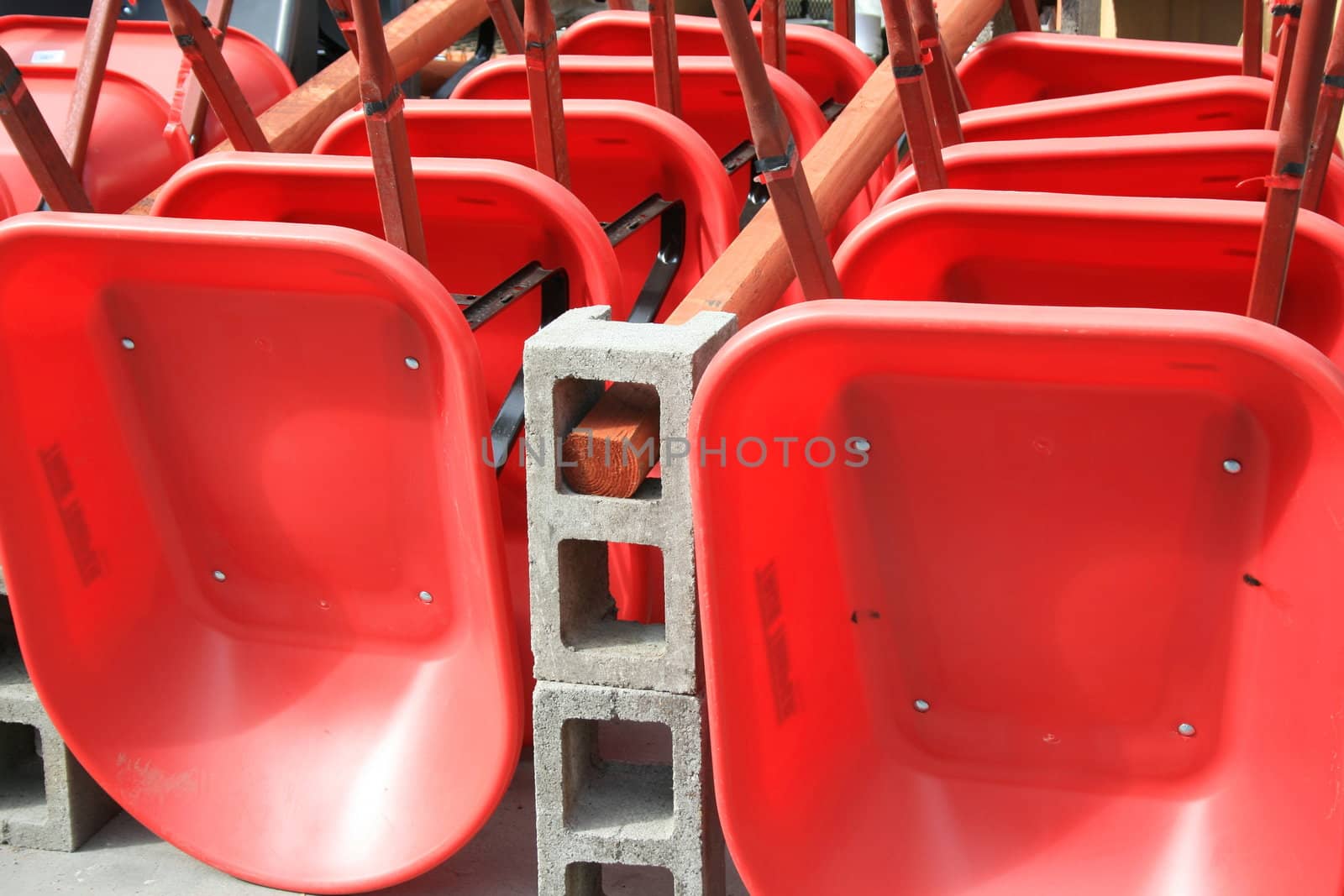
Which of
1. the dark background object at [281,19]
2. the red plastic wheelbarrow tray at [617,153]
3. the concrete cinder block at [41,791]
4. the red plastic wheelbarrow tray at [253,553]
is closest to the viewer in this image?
the red plastic wheelbarrow tray at [253,553]

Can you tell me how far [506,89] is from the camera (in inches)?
108

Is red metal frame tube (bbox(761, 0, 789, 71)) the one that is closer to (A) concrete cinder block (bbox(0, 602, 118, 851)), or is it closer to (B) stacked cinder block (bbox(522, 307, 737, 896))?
(B) stacked cinder block (bbox(522, 307, 737, 896))

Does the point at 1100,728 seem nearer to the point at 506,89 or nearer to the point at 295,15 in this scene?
the point at 506,89

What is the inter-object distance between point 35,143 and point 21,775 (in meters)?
0.96

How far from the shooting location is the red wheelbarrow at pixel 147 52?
319cm

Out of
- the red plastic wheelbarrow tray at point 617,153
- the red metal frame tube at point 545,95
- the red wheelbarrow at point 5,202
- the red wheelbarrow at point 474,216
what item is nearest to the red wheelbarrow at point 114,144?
the red wheelbarrow at point 5,202

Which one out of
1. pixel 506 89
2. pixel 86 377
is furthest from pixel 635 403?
pixel 506 89

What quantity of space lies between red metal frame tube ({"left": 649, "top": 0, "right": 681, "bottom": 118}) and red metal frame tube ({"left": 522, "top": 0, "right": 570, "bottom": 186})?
0.35 meters

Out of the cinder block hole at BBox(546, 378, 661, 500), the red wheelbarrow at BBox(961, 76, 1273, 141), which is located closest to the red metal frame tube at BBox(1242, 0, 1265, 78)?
the red wheelbarrow at BBox(961, 76, 1273, 141)

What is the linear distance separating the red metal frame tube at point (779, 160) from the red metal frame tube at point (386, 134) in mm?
434

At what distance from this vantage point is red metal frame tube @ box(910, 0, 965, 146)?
1.96 metres

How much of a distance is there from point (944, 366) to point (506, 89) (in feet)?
4.94

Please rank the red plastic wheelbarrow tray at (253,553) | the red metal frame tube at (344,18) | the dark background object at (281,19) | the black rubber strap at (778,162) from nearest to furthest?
1. the black rubber strap at (778,162)
2. the red plastic wheelbarrow tray at (253,553)
3. the red metal frame tube at (344,18)
4. the dark background object at (281,19)

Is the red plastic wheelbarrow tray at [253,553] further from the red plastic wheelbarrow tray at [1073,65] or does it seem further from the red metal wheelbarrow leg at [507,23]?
the red plastic wheelbarrow tray at [1073,65]
